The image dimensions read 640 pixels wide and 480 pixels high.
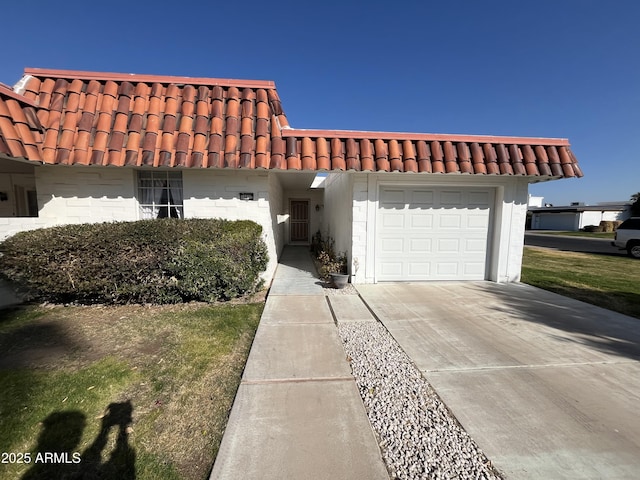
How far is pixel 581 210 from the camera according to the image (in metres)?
40.9

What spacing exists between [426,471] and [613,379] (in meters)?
2.76

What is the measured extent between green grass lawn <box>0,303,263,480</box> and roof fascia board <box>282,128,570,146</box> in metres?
4.23

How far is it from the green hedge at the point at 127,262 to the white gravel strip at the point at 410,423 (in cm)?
317

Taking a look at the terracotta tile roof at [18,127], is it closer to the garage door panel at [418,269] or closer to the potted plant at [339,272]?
the potted plant at [339,272]

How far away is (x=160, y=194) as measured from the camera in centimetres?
655

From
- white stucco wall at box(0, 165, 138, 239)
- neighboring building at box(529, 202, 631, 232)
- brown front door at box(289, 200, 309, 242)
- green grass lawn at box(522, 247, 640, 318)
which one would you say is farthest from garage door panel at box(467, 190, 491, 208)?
neighboring building at box(529, 202, 631, 232)

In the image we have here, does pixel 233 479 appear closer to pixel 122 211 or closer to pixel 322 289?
pixel 322 289

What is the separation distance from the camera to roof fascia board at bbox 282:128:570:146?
632 cm

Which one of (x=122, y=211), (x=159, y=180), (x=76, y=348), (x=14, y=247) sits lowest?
(x=76, y=348)

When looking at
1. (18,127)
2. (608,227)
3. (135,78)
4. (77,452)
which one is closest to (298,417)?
(77,452)

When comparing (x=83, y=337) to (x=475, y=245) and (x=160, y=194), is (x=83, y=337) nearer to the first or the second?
(x=160, y=194)

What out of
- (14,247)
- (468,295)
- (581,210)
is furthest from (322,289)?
(581,210)

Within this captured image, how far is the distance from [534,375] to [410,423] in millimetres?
1815

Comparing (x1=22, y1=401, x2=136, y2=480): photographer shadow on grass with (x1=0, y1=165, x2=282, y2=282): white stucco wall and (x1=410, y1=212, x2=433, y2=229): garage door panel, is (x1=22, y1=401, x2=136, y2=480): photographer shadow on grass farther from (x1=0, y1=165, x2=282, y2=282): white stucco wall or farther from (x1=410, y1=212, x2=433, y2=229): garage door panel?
(x1=410, y1=212, x2=433, y2=229): garage door panel
